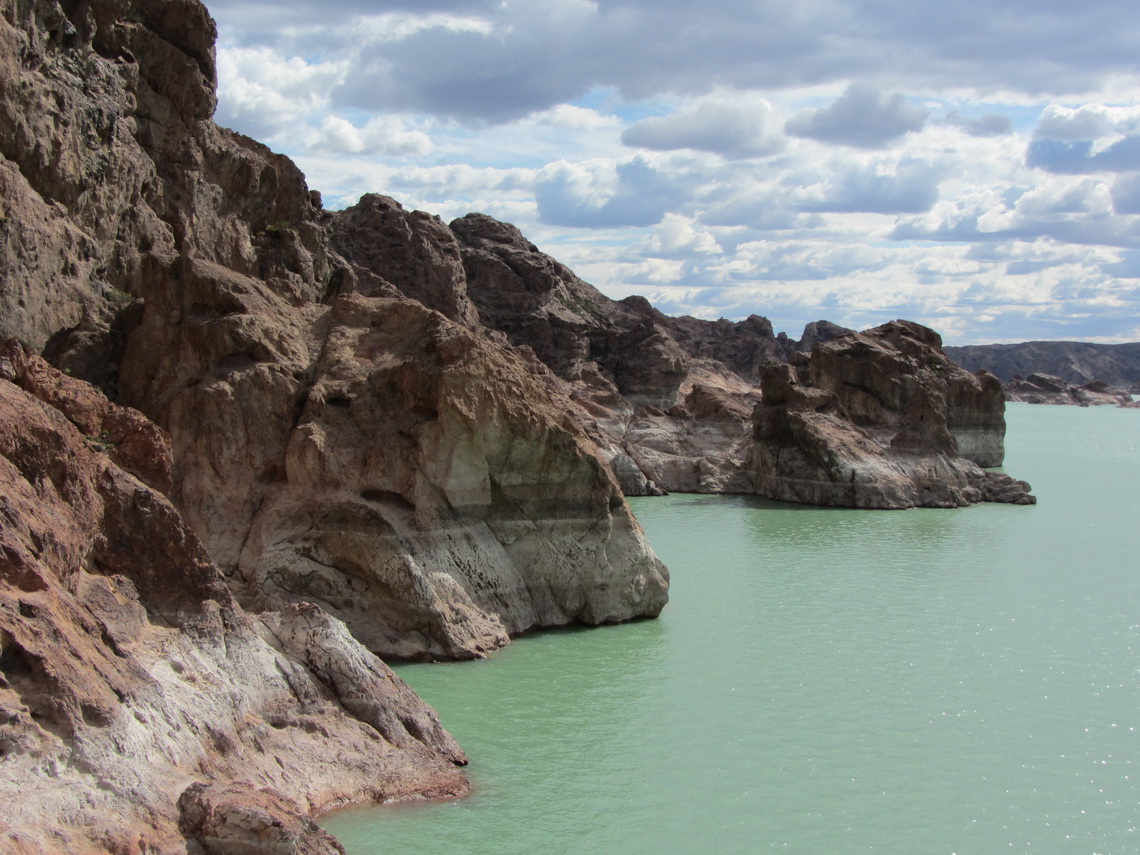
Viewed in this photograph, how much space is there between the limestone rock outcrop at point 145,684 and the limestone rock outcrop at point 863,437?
29574 millimetres

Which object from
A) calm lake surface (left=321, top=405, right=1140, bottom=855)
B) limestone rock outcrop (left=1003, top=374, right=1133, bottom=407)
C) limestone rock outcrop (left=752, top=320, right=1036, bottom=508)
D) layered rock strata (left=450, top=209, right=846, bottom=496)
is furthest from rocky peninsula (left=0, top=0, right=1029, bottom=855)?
limestone rock outcrop (left=1003, top=374, right=1133, bottom=407)

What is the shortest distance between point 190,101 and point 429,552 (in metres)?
13.0

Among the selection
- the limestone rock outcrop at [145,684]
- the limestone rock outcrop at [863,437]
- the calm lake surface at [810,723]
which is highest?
the limestone rock outcrop at [863,437]

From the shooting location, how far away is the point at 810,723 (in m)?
14.2

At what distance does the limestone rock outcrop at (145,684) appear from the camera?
771 cm

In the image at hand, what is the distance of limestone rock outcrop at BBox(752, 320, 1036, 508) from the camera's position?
128 feet

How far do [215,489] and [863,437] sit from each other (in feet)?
94.8

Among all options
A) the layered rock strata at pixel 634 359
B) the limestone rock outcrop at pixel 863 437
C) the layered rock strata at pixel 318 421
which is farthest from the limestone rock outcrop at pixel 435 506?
the layered rock strata at pixel 634 359

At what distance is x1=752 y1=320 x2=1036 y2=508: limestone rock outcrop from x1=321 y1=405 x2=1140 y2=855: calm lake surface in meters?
12.7

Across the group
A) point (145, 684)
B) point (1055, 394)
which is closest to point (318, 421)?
point (145, 684)

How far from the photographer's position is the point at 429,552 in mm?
16250

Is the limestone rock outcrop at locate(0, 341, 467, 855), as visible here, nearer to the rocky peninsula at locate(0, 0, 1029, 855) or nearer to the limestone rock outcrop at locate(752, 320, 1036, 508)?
→ the rocky peninsula at locate(0, 0, 1029, 855)

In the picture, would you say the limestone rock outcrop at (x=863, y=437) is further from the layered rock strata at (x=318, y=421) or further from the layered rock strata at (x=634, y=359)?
the layered rock strata at (x=318, y=421)

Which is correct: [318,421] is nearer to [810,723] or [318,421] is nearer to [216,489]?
[216,489]
